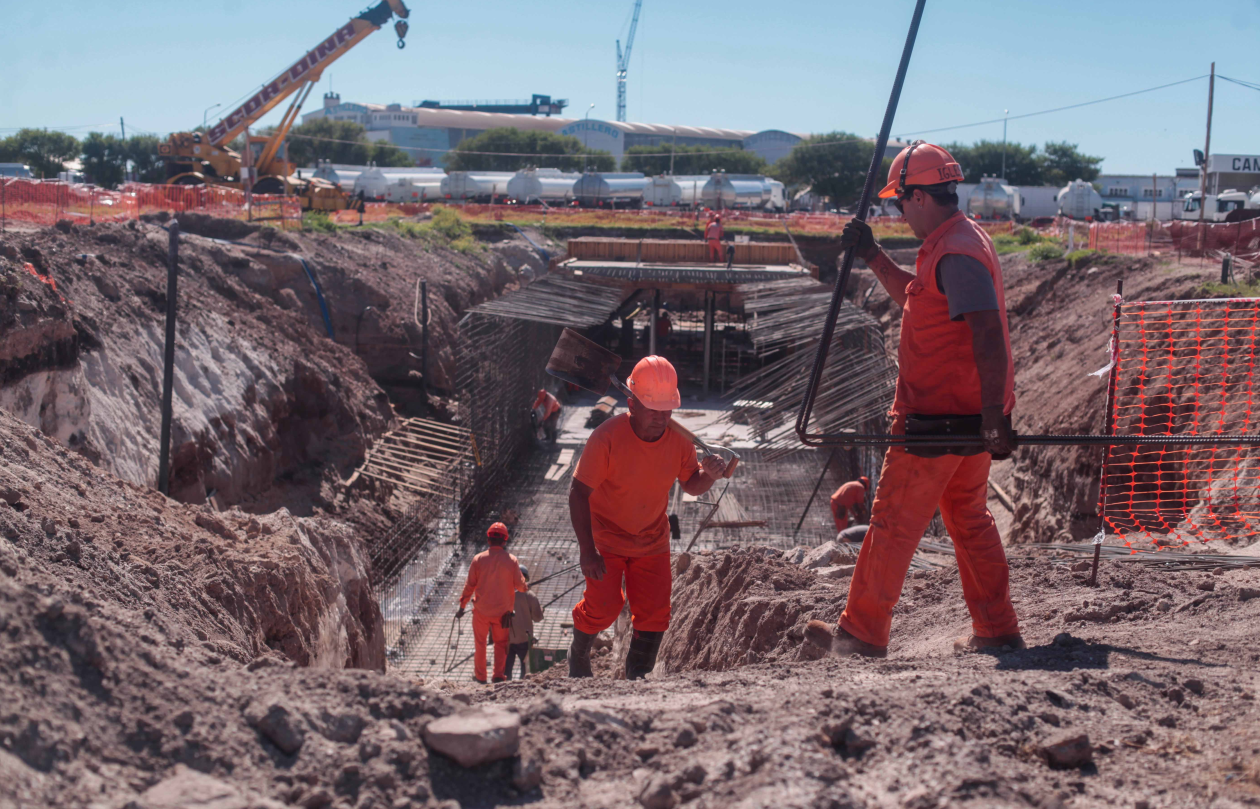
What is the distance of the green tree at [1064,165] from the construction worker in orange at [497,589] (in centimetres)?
6483

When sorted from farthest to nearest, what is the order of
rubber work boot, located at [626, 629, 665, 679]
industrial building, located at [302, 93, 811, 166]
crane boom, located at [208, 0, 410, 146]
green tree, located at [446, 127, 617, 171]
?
industrial building, located at [302, 93, 811, 166], green tree, located at [446, 127, 617, 171], crane boom, located at [208, 0, 410, 146], rubber work boot, located at [626, 629, 665, 679]

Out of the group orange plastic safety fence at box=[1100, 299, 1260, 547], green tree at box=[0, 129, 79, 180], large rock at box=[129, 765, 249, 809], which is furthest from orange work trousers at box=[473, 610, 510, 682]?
green tree at box=[0, 129, 79, 180]

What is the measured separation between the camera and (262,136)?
1069 inches

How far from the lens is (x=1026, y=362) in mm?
14250

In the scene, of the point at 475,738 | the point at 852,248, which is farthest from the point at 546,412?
the point at 475,738

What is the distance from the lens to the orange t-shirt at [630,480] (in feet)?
12.3

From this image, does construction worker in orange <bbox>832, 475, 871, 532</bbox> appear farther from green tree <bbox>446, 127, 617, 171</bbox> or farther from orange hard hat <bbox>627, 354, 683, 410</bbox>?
green tree <bbox>446, 127, 617, 171</bbox>

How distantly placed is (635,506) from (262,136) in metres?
26.9

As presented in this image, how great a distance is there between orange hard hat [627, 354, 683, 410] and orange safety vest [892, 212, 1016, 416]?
0.90 metres

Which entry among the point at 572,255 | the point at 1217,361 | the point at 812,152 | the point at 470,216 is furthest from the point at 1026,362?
the point at 812,152

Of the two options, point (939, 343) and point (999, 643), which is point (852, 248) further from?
point (999, 643)

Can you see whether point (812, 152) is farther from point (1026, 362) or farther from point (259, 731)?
point (259, 731)

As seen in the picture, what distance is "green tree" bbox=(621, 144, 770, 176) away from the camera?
6669 centimetres

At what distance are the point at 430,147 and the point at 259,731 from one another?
3930 inches
